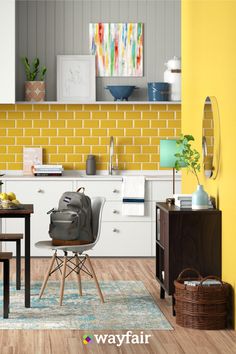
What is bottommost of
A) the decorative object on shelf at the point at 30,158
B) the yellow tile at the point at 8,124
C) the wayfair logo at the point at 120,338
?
the wayfair logo at the point at 120,338

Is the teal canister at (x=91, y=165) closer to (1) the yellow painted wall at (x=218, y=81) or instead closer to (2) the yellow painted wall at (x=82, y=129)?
(2) the yellow painted wall at (x=82, y=129)

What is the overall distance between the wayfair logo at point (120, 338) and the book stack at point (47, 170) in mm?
3883

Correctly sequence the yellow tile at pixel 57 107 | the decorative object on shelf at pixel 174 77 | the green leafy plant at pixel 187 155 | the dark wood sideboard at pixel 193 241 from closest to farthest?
the dark wood sideboard at pixel 193 241
the green leafy plant at pixel 187 155
the decorative object on shelf at pixel 174 77
the yellow tile at pixel 57 107

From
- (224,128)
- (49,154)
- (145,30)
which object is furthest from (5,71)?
(224,128)

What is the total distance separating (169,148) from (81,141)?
2.21 meters

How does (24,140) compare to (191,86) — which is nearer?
(191,86)

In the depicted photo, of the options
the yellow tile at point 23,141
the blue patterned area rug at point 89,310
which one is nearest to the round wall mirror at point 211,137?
the blue patterned area rug at point 89,310

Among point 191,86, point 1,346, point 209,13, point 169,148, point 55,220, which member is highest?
point 209,13

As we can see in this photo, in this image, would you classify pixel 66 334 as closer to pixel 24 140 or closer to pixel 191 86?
pixel 191 86

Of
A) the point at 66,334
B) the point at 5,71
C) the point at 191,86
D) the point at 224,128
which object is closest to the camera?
the point at 66,334

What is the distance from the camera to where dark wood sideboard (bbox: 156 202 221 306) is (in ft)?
19.2

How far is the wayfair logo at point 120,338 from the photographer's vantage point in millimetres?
5152

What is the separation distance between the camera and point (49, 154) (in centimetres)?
934

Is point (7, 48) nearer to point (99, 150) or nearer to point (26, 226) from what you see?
point (99, 150)
